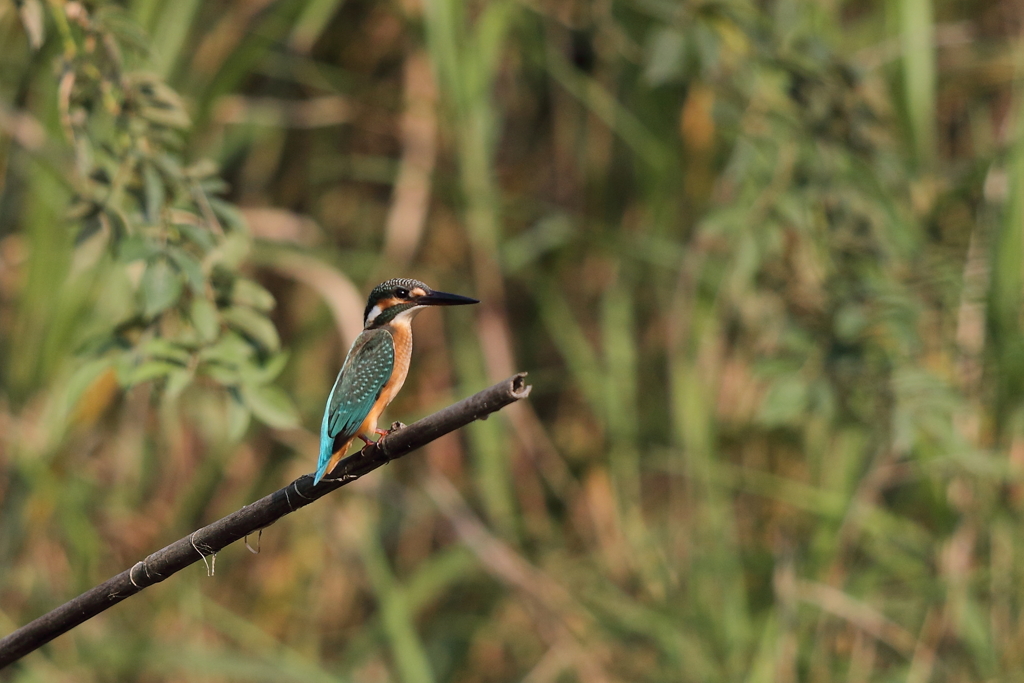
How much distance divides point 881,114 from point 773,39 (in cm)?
56

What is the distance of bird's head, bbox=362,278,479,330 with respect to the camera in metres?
1.29

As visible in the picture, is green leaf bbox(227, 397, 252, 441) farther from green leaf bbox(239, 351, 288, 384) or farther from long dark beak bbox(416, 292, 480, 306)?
long dark beak bbox(416, 292, 480, 306)

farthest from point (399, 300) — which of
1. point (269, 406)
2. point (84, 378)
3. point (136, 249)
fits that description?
point (84, 378)

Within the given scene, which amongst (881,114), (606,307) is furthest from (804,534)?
(881,114)

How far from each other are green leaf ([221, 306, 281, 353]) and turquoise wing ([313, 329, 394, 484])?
0.16 metres

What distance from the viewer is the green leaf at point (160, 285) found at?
4.43ft

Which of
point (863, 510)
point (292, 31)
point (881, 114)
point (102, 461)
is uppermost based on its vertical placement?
point (292, 31)

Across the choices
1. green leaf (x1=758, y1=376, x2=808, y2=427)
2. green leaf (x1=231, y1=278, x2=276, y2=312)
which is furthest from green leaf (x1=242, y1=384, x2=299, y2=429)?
green leaf (x1=758, y1=376, x2=808, y2=427)

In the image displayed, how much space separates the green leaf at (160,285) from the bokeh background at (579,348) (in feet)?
1.94

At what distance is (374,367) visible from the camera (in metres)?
1.30

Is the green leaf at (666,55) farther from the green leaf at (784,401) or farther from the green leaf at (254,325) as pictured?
the green leaf at (254,325)

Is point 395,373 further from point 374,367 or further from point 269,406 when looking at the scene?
point 269,406

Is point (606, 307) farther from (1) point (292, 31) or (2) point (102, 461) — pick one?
(2) point (102, 461)

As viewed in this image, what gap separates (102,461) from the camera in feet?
9.13
